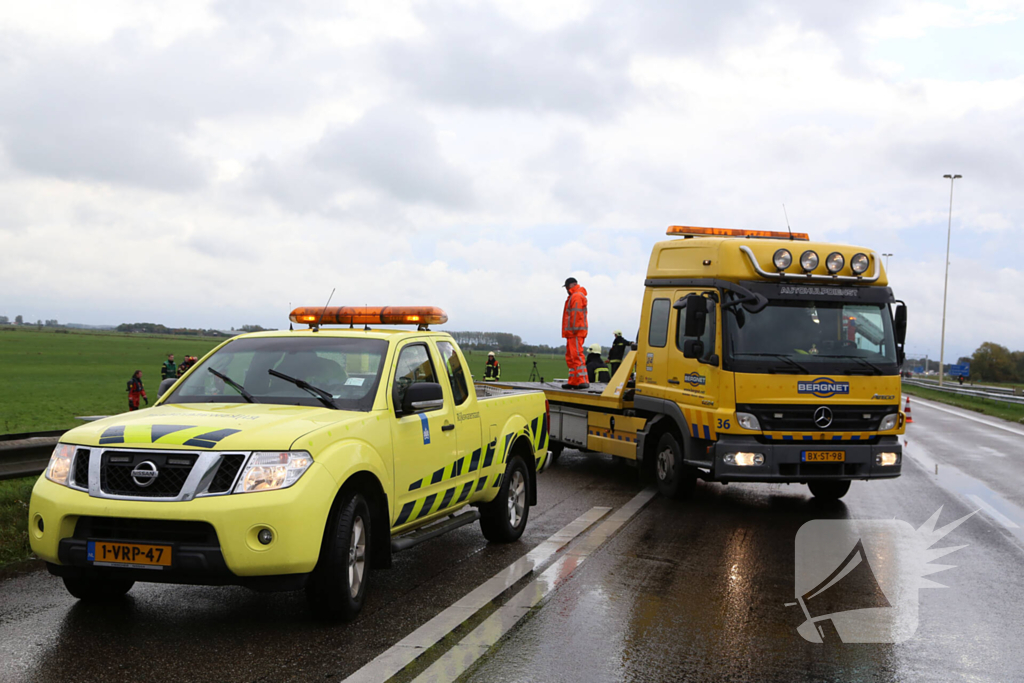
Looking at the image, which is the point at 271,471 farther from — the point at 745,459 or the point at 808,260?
the point at 808,260

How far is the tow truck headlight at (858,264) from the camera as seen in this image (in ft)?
32.8

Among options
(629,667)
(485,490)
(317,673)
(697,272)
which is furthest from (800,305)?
(317,673)

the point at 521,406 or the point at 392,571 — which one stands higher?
the point at 521,406

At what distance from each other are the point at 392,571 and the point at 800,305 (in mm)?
5294

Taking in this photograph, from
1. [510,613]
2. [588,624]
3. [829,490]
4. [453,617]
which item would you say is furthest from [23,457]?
[829,490]

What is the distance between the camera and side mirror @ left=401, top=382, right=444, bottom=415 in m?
6.04

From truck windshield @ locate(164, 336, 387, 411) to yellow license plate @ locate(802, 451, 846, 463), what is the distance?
4957mm

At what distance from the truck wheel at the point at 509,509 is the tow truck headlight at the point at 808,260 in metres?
3.81

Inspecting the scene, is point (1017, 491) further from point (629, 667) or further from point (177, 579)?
point (177, 579)

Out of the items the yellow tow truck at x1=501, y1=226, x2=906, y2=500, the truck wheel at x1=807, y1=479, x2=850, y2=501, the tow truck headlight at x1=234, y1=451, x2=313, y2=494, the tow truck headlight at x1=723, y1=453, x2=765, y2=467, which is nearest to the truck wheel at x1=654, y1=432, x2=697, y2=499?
the yellow tow truck at x1=501, y1=226, x2=906, y2=500

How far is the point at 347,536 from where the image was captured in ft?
17.3

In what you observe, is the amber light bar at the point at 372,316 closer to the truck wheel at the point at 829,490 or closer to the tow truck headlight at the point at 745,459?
the tow truck headlight at the point at 745,459

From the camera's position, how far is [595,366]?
16.8 meters

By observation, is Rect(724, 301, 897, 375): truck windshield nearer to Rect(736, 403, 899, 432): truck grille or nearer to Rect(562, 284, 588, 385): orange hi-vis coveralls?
Rect(736, 403, 899, 432): truck grille
